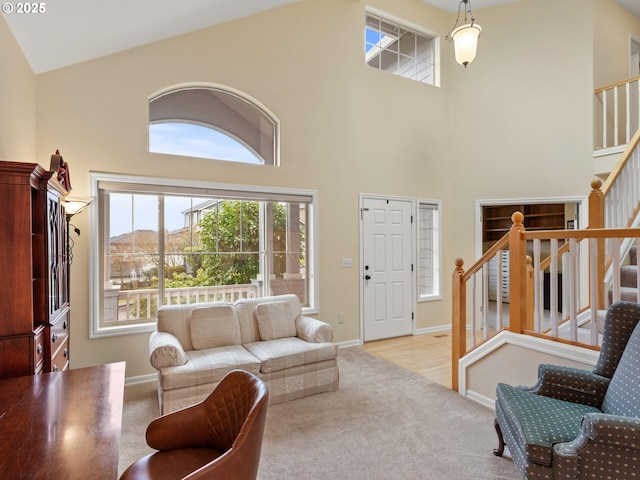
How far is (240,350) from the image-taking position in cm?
325

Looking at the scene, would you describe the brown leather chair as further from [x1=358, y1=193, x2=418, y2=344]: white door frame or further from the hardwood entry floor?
[x1=358, y1=193, x2=418, y2=344]: white door frame

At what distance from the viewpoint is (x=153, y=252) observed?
3.77 m

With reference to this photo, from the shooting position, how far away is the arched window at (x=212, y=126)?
3.84 metres

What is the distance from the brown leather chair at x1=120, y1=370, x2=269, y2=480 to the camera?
4.42 ft

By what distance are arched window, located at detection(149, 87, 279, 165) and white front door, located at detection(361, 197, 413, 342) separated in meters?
1.62

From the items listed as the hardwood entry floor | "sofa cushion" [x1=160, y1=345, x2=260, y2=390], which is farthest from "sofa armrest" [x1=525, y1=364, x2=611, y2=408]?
"sofa cushion" [x1=160, y1=345, x2=260, y2=390]

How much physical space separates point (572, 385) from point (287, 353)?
80.6 inches

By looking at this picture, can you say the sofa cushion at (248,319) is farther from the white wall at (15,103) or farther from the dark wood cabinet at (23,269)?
the white wall at (15,103)

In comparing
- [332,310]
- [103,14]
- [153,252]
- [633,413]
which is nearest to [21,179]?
[103,14]

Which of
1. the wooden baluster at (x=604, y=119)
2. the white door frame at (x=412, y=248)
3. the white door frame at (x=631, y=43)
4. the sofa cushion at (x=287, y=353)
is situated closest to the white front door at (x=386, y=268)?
the white door frame at (x=412, y=248)

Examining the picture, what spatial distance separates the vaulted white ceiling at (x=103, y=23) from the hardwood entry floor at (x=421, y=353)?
400 centimetres

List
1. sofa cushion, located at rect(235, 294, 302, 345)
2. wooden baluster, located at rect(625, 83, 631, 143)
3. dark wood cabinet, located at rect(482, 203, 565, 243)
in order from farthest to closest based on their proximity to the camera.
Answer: dark wood cabinet, located at rect(482, 203, 565, 243) < wooden baluster, located at rect(625, 83, 631, 143) < sofa cushion, located at rect(235, 294, 302, 345)

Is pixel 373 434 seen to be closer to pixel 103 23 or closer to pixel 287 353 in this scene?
pixel 287 353

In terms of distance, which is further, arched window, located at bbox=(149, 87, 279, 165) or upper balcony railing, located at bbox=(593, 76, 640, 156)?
upper balcony railing, located at bbox=(593, 76, 640, 156)
